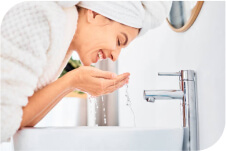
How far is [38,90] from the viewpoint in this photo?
780mm

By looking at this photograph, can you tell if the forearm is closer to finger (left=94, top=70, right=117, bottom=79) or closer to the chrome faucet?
finger (left=94, top=70, right=117, bottom=79)

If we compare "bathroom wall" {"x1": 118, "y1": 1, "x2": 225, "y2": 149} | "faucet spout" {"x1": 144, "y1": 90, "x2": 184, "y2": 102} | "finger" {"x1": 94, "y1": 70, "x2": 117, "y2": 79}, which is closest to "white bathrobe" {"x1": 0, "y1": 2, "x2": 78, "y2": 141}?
"finger" {"x1": 94, "y1": 70, "x2": 117, "y2": 79}

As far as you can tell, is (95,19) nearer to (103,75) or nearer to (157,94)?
(103,75)

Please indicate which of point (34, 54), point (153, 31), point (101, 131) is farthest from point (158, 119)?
point (34, 54)

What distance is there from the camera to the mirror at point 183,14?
847 millimetres

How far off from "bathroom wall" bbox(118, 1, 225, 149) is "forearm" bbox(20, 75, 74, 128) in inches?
14.8

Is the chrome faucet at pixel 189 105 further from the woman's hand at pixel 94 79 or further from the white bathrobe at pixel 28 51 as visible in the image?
the white bathrobe at pixel 28 51

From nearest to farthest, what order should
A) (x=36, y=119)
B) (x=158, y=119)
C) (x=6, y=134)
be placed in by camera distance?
(x=6, y=134), (x=36, y=119), (x=158, y=119)

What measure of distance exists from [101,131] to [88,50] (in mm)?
276

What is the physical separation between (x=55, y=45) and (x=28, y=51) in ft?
0.26

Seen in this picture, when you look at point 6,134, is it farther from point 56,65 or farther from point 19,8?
point 19,8

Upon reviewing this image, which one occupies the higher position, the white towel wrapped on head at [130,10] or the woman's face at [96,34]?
the white towel wrapped on head at [130,10]

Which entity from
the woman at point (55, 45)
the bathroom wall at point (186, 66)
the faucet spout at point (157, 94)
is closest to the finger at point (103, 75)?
the woman at point (55, 45)

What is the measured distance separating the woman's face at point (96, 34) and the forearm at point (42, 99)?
136 millimetres
